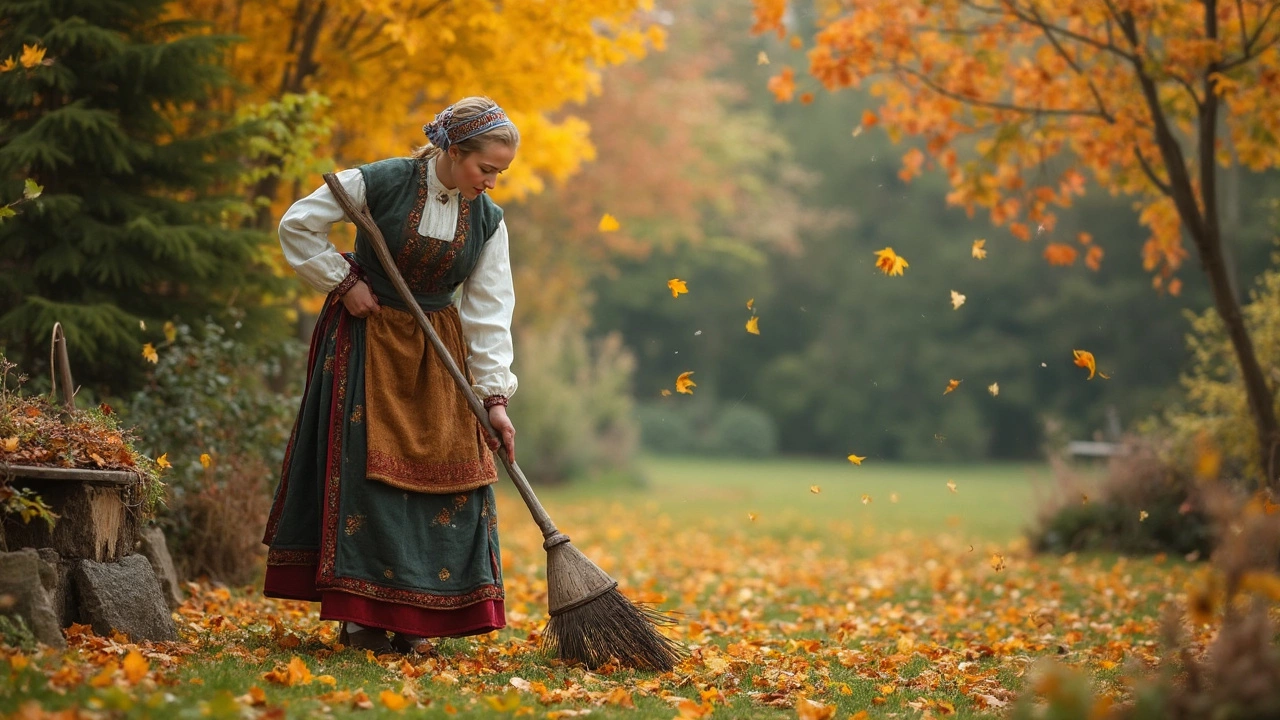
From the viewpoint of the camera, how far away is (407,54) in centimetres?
822

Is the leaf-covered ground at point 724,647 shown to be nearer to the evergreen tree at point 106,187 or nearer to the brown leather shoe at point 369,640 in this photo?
the brown leather shoe at point 369,640

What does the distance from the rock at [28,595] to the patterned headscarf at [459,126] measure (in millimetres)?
1902

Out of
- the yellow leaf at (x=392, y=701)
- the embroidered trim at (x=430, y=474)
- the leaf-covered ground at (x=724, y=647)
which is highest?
the embroidered trim at (x=430, y=474)

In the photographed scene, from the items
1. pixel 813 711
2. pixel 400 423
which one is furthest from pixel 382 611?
pixel 813 711

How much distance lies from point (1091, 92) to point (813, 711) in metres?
5.73

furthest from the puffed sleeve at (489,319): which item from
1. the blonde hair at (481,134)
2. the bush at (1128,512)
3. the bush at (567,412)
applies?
the bush at (567,412)

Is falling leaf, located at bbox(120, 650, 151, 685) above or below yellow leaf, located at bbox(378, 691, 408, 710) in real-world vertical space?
above

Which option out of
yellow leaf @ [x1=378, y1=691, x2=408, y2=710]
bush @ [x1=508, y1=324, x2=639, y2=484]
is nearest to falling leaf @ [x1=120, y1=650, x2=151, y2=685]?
yellow leaf @ [x1=378, y1=691, x2=408, y2=710]

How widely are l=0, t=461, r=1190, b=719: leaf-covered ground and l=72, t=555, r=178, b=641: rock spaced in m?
0.13

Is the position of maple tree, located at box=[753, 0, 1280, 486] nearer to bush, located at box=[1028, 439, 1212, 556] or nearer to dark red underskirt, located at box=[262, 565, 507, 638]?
bush, located at box=[1028, 439, 1212, 556]

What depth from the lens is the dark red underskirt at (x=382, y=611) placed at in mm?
4230

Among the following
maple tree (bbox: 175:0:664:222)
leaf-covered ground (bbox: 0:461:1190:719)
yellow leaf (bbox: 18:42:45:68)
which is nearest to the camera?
leaf-covered ground (bbox: 0:461:1190:719)

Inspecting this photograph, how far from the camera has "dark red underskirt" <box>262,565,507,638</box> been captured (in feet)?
13.9

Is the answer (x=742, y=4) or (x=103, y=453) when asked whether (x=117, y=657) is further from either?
(x=742, y=4)
